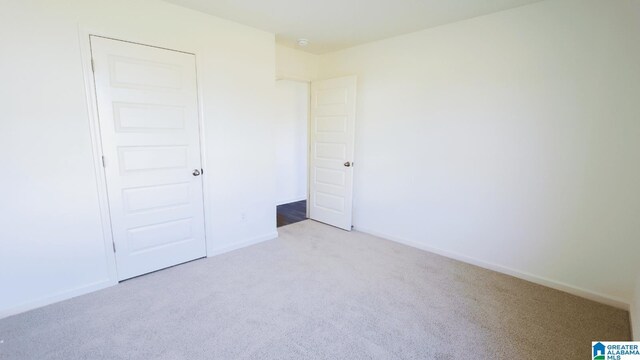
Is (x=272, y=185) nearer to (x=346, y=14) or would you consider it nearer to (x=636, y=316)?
(x=346, y=14)

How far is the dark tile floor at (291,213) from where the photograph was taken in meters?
4.60

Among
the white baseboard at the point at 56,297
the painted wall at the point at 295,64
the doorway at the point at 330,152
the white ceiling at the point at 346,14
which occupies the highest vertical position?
the white ceiling at the point at 346,14

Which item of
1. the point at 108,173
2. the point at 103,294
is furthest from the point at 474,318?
the point at 108,173

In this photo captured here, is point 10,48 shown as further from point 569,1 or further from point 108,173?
point 569,1

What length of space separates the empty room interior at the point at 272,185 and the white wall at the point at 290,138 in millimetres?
1852

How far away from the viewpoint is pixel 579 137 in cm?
242

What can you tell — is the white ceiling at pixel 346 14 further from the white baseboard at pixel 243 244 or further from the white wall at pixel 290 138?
the white baseboard at pixel 243 244

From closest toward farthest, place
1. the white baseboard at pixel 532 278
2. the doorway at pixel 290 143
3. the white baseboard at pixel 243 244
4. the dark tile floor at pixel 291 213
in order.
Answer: the white baseboard at pixel 532 278 < the white baseboard at pixel 243 244 < the dark tile floor at pixel 291 213 < the doorway at pixel 290 143

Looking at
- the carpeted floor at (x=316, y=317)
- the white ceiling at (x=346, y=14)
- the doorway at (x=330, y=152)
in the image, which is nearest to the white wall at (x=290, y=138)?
the doorway at (x=330, y=152)

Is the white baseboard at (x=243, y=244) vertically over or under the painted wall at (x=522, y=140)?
under

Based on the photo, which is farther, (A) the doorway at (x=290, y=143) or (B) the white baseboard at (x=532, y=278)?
(A) the doorway at (x=290, y=143)

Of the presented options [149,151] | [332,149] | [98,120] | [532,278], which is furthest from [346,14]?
[532,278]

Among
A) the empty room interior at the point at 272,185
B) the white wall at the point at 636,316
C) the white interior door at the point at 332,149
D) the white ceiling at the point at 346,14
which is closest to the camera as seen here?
the white wall at the point at 636,316

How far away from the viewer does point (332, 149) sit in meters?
4.16
